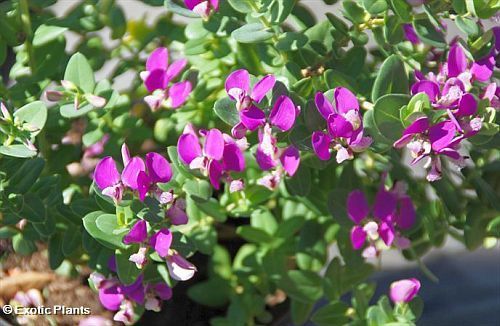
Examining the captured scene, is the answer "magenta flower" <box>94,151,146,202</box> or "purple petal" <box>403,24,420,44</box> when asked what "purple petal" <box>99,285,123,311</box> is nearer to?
"magenta flower" <box>94,151,146,202</box>

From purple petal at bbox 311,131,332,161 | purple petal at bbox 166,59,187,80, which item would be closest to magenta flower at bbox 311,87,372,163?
purple petal at bbox 311,131,332,161

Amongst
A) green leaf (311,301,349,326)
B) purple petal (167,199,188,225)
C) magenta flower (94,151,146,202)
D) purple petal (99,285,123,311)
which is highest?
magenta flower (94,151,146,202)

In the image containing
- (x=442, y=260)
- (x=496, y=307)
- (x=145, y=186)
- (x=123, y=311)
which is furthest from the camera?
(x=442, y=260)

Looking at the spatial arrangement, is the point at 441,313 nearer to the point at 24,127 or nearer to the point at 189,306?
the point at 189,306

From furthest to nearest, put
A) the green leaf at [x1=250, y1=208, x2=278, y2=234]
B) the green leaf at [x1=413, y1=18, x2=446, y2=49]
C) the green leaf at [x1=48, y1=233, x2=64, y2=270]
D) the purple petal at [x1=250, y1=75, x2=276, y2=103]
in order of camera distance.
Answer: the green leaf at [x1=250, y1=208, x2=278, y2=234] < the green leaf at [x1=48, y1=233, x2=64, y2=270] < the green leaf at [x1=413, y1=18, x2=446, y2=49] < the purple petal at [x1=250, y1=75, x2=276, y2=103]

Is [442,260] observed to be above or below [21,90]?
below

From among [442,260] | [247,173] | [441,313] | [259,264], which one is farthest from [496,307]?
[247,173]

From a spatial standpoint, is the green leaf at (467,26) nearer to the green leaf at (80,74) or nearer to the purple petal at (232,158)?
the purple petal at (232,158)
